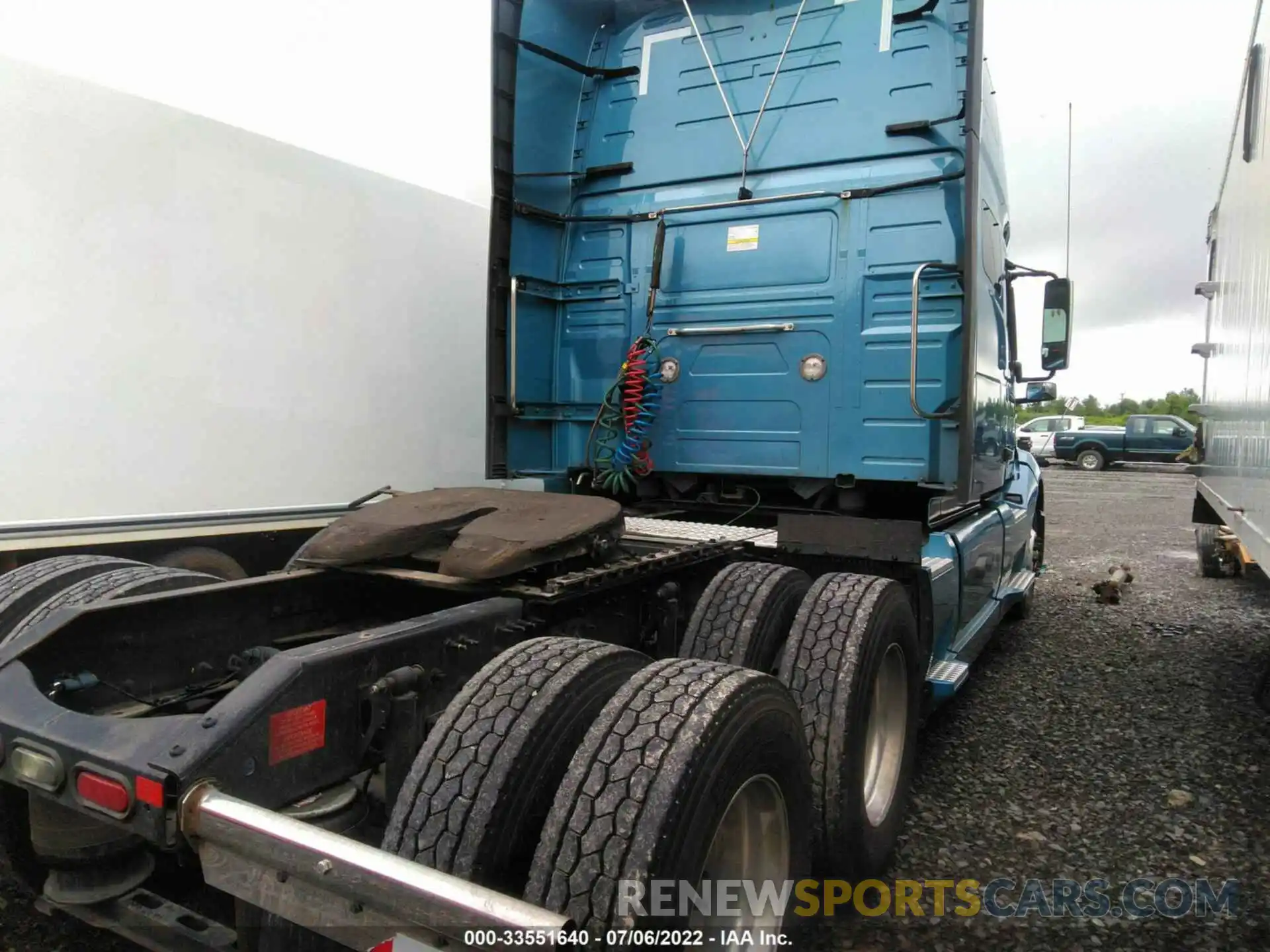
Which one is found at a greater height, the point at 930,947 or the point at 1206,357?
the point at 1206,357

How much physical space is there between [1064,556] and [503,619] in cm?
1000

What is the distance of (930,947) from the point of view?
8.32ft

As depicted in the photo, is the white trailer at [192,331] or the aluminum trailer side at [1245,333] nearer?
the white trailer at [192,331]

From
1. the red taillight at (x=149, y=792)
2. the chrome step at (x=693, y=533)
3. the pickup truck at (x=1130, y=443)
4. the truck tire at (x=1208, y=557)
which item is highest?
the pickup truck at (x=1130, y=443)

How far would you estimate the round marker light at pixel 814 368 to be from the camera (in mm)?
4113

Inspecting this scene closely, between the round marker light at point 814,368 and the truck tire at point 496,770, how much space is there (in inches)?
98.3

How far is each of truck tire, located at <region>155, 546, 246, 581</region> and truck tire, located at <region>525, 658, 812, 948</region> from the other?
2113mm

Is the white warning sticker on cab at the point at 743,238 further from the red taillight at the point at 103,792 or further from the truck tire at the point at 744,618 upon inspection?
the red taillight at the point at 103,792

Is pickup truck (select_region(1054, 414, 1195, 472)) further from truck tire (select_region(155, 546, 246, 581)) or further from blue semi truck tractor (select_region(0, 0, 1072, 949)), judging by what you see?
truck tire (select_region(155, 546, 246, 581))

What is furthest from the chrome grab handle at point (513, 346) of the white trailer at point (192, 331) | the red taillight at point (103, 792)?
the red taillight at point (103, 792)

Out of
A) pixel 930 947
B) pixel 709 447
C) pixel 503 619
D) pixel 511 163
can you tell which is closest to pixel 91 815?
pixel 503 619

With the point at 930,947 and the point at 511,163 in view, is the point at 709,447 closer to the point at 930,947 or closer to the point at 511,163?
the point at 511,163

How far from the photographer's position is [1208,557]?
898 cm

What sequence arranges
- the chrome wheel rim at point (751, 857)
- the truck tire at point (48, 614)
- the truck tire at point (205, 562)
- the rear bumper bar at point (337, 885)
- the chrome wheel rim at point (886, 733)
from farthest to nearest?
the truck tire at point (205, 562)
the chrome wheel rim at point (886, 733)
the truck tire at point (48, 614)
the chrome wheel rim at point (751, 857)
the rear bumper bar at point (337, 885)
